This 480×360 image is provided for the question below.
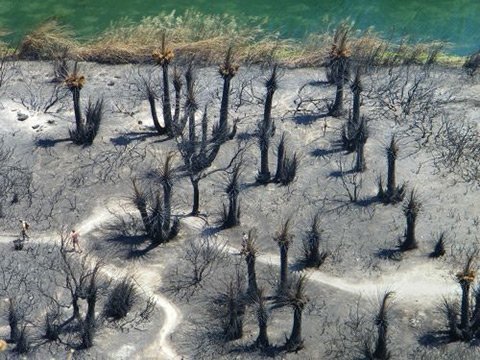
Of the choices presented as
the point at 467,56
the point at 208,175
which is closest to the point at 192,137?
the point at 208,175

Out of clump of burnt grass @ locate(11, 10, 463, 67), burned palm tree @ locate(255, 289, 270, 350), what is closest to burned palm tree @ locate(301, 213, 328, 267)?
burned palm tree @ locate(255, 289, 270, 350)

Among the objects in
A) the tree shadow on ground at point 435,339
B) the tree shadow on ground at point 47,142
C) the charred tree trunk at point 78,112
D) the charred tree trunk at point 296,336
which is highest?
the charred tree trunk at point 78,112

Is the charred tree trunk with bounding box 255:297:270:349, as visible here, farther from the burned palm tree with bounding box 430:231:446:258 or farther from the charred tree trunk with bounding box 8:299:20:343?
the charred tree trunk with bounding box 8:299:20:343

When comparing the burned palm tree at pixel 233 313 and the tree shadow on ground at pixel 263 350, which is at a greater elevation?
the burned palm tree at pixel 233 313

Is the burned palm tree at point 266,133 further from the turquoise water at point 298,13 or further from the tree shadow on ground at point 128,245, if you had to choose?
the turquoise water at point 298,13

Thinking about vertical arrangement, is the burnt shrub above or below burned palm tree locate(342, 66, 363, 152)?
below

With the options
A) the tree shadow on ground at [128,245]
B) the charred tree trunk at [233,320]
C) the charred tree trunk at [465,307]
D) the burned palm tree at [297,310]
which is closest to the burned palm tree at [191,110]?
the tree shadow on ground at [128,245]

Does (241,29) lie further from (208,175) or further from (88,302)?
(88,302)
